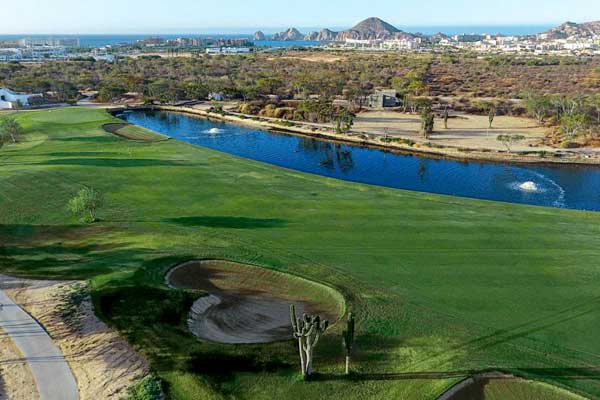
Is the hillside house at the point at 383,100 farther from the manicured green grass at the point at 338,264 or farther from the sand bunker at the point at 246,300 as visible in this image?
the sand bunker at the point at 246,300

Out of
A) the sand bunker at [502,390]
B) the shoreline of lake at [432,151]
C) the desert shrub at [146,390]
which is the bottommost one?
the sand bunker at [502,390]

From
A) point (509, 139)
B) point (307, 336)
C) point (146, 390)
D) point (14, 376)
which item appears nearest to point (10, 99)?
point (509, 139)

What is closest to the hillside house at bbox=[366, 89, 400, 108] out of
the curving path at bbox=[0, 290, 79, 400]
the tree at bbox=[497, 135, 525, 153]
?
the tree at bbox=[497, 135, 525, 153]

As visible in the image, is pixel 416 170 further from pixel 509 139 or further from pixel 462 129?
pixel 462 129

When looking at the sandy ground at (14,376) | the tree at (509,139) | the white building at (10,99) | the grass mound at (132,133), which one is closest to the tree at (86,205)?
the sandy ground at (14,376)

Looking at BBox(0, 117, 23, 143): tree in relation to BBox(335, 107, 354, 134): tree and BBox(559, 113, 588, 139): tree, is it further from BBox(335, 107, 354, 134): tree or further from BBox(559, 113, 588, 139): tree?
BBox(559, 113, 588, 139): tree
